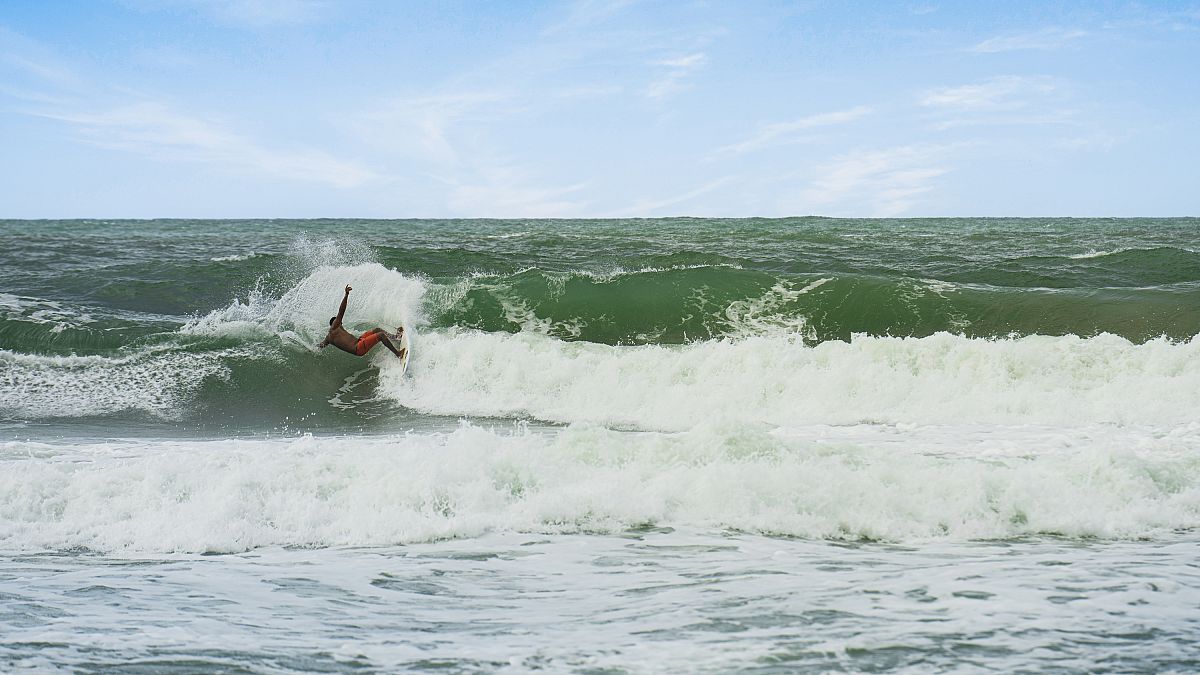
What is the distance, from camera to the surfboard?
1247cm

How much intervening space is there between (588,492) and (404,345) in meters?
7.71

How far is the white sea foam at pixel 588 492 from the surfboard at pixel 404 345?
17.5ft

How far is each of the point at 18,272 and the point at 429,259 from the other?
9518mm

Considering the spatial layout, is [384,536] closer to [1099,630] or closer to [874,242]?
[1099,630]

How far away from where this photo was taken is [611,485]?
6.09 metres

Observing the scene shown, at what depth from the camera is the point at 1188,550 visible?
4809mm

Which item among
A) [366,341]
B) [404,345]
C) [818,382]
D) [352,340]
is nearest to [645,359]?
[818,382]

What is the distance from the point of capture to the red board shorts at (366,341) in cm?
1273

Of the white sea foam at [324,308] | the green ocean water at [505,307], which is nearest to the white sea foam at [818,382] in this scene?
the green ocean water at [505,307]

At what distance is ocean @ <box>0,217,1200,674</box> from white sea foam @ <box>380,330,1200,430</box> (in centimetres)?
5

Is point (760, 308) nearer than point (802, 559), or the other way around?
point (802, 559)

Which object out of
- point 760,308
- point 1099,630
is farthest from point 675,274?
point 1099,630

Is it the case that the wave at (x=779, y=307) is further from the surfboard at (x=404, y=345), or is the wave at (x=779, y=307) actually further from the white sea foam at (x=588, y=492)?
the white sea foam at (x=588, y=492)

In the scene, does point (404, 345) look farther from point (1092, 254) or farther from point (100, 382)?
point (1092, 254)
